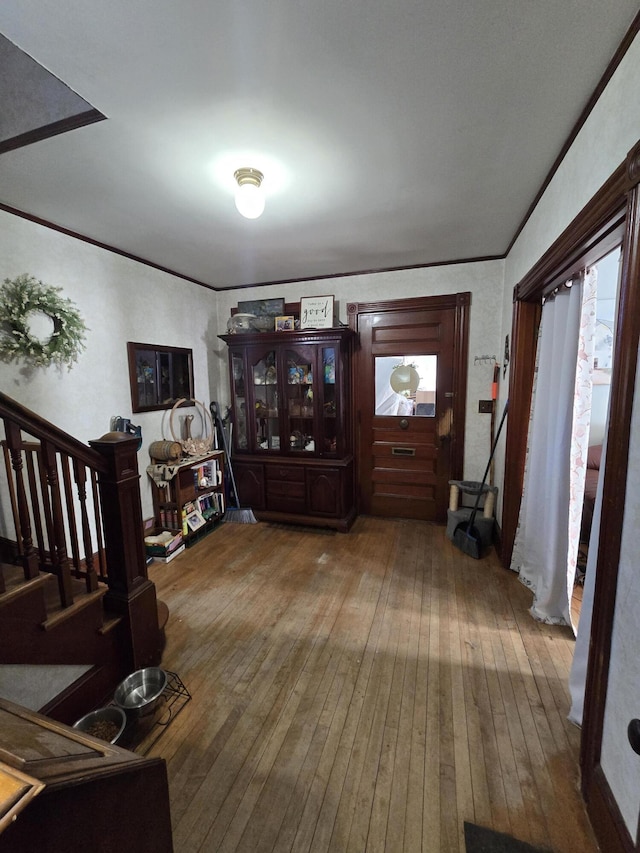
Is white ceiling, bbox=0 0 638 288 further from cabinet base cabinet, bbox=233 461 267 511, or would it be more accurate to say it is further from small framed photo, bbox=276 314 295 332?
cabinet base cabinet, bbox=233 461 267 511

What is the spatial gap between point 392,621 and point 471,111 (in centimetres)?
256

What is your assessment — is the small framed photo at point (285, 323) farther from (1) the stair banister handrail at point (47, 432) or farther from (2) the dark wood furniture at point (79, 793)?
(2) the dark wood furniture at point (79, 793)

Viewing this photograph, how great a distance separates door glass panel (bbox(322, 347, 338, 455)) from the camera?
3.37 m

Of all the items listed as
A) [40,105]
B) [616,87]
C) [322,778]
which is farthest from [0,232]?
[322,778]

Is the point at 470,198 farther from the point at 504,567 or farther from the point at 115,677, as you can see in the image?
the point at 115,677

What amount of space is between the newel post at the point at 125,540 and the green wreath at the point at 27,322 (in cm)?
97

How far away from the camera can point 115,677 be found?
1.70 metres

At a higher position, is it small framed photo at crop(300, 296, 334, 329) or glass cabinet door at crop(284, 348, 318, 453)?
small framed photo at crop(300, 296, 334, 329)

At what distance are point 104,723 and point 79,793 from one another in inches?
50.6

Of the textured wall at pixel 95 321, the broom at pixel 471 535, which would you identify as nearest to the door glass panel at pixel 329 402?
the broom at pixel 471 535

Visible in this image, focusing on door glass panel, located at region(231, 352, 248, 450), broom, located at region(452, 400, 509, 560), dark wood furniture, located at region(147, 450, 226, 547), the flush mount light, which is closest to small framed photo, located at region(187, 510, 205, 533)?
dark wood furniture, located at region(147, 450, 226, 547)

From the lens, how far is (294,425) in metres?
3.60

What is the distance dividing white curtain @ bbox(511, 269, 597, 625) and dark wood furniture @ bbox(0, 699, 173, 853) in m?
2.12

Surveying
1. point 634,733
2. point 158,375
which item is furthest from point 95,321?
point 634,733
